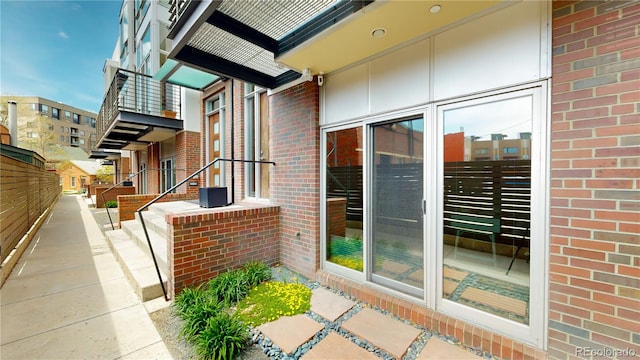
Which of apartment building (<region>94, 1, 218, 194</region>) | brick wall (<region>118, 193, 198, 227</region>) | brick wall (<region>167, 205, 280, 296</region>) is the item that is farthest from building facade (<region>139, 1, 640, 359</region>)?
brick wall (<region>118, 193, 198, 227</region>)

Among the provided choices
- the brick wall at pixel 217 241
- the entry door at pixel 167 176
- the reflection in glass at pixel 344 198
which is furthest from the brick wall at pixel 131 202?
the reflection in glass at pixel 344 198

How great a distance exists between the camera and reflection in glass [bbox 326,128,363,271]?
10.1 feet

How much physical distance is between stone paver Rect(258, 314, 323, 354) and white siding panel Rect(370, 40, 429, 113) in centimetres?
248

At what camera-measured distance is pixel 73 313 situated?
8.62 feet

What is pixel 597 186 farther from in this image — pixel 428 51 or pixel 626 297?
pixel 428 51

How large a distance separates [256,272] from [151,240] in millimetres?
2335

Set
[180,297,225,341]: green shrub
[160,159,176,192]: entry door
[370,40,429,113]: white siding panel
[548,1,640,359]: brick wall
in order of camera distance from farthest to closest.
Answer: [160,159,176,192]: entry door, [370,40,429,113]: white siding panel, [180,297,225,341]: green shrub, [548,1,640,359]: brick wall

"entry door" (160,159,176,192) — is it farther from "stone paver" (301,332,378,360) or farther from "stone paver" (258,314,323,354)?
"stone paver" (301,332,378,360)

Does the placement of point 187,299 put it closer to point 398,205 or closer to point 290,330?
point 290,330

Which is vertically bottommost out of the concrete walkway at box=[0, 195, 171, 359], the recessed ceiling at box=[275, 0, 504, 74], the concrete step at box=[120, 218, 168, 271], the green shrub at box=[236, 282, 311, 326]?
the concrete walkway at box=[0, 195, 171, 359]

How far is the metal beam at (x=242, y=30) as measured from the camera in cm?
228

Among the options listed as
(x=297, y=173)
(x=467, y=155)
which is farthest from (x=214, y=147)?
(x=467, y=155)

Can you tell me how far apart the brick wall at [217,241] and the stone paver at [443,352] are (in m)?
2.46

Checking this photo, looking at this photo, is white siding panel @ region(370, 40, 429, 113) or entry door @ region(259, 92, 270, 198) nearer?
white siding panel @ region(370, 40, 429, 113)
